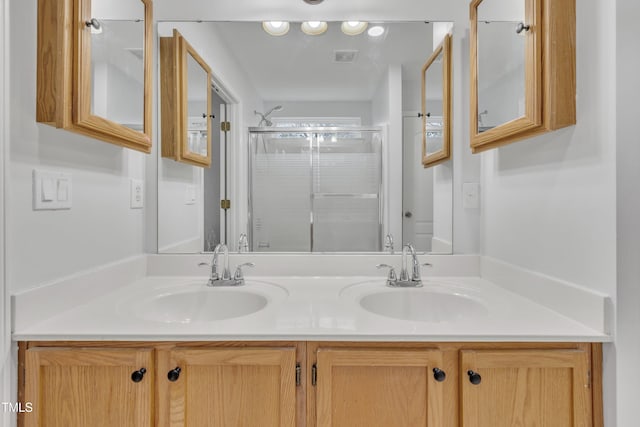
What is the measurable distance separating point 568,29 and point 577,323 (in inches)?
31.2

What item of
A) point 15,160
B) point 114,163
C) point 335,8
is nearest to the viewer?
point 15,160

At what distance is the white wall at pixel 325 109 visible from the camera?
1.52 metres

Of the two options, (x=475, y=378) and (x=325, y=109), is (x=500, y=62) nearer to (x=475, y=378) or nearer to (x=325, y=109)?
(x=325, y=109)

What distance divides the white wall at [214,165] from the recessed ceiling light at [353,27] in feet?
1.58

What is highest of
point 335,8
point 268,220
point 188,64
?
point 335,8

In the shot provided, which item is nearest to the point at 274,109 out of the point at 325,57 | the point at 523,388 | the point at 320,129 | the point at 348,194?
the point at 320,129

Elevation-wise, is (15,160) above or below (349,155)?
below

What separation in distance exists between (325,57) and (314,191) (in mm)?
592

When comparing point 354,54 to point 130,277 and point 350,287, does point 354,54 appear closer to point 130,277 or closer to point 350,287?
point 350,287

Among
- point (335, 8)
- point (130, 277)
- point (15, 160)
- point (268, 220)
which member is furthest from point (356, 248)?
point (15, 160)

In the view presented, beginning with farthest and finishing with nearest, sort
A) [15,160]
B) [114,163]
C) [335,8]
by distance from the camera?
[335,8]
[114,163]
[15,160]

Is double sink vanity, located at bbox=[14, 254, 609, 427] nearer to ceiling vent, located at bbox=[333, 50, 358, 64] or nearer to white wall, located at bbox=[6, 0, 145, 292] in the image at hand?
white wall, located at bbox=[6, 0, 145, 292]

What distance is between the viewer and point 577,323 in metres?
0.95

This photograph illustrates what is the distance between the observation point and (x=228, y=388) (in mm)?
908
